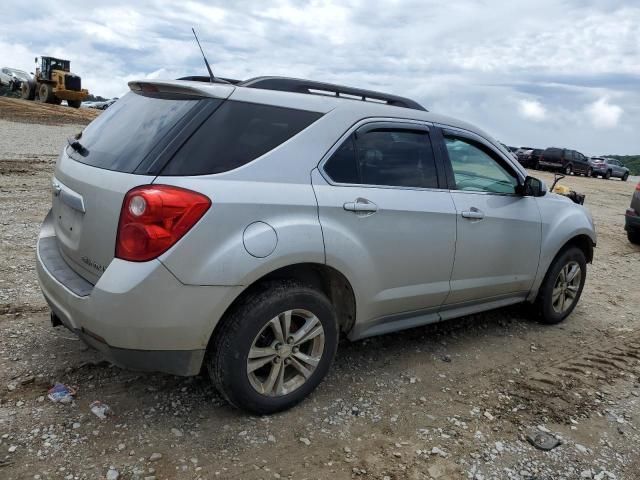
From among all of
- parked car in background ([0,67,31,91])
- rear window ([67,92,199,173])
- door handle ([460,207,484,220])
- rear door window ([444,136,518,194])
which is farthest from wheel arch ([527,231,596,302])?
parked car in background ([0,67,31,91])

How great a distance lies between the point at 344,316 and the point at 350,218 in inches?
25.4

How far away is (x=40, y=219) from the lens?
273 inches

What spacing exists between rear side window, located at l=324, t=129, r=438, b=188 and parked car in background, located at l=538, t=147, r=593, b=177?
31840 millimetres

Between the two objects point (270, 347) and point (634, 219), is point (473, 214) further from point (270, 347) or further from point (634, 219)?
point (634, 219)

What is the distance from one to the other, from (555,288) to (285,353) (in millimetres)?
2957

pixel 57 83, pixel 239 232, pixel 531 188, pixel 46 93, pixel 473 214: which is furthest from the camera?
pixel 46 93

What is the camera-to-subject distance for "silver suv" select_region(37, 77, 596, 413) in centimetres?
260

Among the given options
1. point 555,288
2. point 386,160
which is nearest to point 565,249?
point 555,288

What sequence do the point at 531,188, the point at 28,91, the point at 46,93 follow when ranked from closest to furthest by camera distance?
the point at 531,188 → the point at 46,93 → the point at 28,91

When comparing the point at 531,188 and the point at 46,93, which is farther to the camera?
the point at 46,93

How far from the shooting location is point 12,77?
39000mm

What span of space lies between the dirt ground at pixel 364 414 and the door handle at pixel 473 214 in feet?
3.48

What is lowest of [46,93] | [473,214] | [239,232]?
[239,232]

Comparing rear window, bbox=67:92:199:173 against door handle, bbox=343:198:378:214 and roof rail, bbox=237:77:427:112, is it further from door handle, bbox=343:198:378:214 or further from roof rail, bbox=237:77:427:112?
door handle, bbox=343:198:378:214
